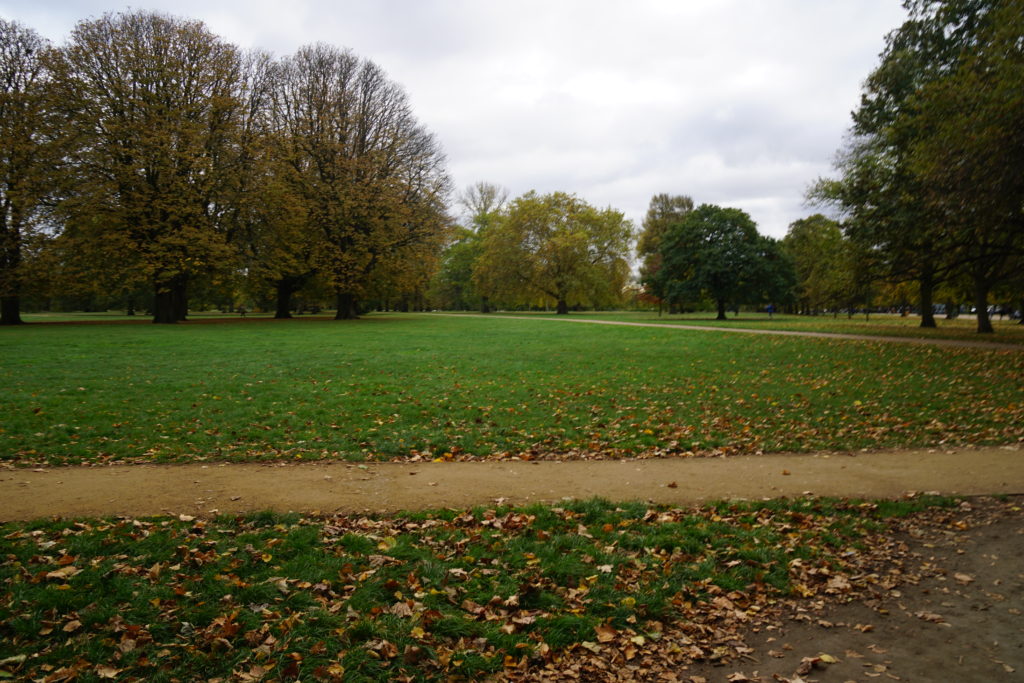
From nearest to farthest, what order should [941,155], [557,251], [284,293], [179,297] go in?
[941,155] → [179,297] → [284,293] → [557,251]

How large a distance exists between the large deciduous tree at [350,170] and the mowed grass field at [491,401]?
2084cm

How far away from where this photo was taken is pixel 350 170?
39.2 m

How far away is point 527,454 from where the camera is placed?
27.0 ft

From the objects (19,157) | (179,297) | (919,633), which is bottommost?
(919,633)

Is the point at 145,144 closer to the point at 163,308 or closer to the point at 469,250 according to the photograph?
the point at 163,308

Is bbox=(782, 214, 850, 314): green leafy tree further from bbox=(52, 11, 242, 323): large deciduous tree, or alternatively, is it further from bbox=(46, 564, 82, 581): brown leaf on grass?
bbox=(52, 11, 242, 323): large deciduous tree

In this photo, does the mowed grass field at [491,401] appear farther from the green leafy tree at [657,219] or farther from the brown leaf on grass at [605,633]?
the green leafy tree at [657,219]

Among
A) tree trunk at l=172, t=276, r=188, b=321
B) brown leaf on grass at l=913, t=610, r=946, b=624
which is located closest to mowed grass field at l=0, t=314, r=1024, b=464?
brown leaf on grass at l=913, t=610, r=946, b=624

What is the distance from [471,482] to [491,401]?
4.82 m

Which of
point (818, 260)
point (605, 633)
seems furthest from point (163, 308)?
point (818, 260)

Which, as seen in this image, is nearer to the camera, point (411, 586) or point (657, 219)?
point (411, 586)

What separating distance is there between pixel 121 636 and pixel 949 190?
2019 cm

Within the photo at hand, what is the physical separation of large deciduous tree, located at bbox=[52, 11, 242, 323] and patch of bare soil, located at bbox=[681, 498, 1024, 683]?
110 feet

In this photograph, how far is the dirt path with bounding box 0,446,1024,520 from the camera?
612 centimetres
